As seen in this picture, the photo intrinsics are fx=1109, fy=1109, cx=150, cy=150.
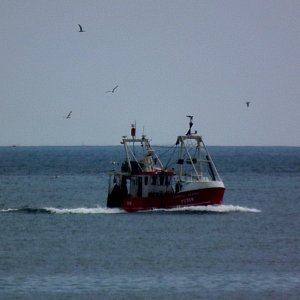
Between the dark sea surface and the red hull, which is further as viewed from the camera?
the red hull

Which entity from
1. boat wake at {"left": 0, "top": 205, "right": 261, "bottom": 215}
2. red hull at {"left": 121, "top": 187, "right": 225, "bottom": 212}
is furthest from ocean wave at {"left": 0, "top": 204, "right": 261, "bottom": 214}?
red hull at {"left": 121, "top": 187, "right": 225, "bottom": 212}

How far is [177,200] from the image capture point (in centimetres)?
8356

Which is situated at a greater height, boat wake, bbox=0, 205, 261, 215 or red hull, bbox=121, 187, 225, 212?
red hull, bbox=121, 187, 225, 212

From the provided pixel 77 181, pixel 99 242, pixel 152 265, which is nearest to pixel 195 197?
pixel 99 242

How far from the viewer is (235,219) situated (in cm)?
8100

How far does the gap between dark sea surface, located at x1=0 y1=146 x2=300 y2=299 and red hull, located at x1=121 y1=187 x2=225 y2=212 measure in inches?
30.1

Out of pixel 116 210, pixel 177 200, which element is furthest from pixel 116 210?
pixel 177 200

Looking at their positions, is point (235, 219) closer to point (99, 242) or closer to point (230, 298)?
point (99, 242)

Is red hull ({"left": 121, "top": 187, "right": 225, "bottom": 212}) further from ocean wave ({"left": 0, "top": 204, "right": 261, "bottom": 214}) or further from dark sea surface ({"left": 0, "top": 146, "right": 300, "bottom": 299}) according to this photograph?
dark sea surface ({"left": 0, "top": 146, "right": 300, "bottom": 299})

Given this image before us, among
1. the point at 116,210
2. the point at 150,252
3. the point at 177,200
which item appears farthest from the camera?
the point at 116,210

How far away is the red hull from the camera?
82.4m

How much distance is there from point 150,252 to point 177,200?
856 inches

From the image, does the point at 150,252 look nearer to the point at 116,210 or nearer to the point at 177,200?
the point at 177,200

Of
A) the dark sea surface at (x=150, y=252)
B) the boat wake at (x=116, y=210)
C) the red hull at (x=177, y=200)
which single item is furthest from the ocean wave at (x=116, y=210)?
the red hull at (x=177, y=200)
